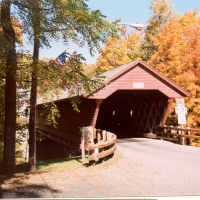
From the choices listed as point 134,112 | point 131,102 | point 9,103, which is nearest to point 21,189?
point 9,103

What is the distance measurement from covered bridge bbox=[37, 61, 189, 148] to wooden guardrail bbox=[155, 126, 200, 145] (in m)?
0.71

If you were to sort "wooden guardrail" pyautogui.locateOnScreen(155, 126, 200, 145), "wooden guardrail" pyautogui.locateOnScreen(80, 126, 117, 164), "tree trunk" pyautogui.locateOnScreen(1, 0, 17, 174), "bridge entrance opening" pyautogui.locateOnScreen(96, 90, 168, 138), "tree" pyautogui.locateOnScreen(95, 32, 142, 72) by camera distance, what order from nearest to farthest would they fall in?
"tree trunk" pyautogui.locateOnScreen(1, 0, 17, 174)
"wooden guardrail" pyautogui.locateOnScreen(80, 126, 117, 164)
"wooden guardrail" pyautogui.locateOnScreen(155, 126, 200, 145)
"bridge entrance opening" pyautogui.locateOnScreen(96, 90, 168, 138)
"tree" pyautogui.locateOnScreen(95, 32, 142, 72)

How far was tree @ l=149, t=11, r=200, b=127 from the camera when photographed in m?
19.3

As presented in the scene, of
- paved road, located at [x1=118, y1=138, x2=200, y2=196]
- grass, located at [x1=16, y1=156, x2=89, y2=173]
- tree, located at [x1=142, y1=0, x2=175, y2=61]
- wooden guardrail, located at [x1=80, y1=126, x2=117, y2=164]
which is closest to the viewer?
paved road, located at [x1=118, y1=138, x2=200, y2=196]

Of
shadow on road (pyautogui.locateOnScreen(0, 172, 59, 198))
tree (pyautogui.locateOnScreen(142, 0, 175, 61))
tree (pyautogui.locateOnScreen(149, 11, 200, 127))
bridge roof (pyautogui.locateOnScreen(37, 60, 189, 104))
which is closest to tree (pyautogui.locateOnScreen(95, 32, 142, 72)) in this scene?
tree (pyautogui.locateOnScreen(142, 0, 175, 61))

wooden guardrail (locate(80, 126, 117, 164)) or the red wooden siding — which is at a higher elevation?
the red wooden siding

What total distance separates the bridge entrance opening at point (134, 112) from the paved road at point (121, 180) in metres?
7.83

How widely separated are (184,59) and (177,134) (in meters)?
6.66

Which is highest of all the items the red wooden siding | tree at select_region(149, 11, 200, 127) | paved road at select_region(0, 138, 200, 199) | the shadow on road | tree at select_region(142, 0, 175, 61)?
tree at select_region(142, 0, 175, 61)

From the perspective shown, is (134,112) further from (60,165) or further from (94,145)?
(94,145)

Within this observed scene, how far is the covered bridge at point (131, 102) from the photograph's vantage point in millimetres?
15906

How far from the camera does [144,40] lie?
34250mm

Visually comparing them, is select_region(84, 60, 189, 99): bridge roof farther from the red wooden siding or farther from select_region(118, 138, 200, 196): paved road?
select_region(118, 138, 200, 196): paved road

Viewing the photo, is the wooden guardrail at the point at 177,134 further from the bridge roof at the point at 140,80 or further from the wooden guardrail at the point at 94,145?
the wooden guardrail at the point at 94,145
